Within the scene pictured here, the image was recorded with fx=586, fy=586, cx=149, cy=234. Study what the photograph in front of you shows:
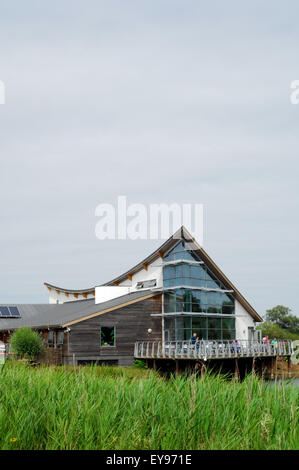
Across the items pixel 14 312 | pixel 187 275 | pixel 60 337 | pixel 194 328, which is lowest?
pixel 60 337

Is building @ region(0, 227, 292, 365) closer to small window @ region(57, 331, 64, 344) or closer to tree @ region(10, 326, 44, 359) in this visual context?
small window @ region(57, 331, 64, 344)

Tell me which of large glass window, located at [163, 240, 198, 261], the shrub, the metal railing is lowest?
the shrub

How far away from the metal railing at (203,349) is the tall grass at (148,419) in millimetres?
22491

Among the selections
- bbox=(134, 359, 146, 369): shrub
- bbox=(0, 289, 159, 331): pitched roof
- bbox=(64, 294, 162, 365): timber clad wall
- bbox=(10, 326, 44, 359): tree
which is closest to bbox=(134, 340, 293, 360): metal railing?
bbox=(134, 359, 146, 369): shrub

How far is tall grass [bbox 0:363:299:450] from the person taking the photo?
23.4ft

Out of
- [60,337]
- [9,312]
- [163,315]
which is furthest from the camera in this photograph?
[9,312]

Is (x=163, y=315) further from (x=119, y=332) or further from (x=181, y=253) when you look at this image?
(x=181, y=253)

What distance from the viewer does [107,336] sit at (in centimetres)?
3341

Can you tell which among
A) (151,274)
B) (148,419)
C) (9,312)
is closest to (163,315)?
(151,274)

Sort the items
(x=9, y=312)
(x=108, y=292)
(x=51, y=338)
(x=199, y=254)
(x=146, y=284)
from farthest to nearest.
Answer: (x=9, y=312) → (x=108, y=292) → (x=146, y=284) → (x=199, y=254) → (x=51, y=338)

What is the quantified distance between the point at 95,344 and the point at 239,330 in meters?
10.7

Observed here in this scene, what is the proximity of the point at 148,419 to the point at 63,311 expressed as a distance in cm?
3645

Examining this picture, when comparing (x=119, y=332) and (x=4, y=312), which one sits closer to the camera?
(x=119, y=332)
